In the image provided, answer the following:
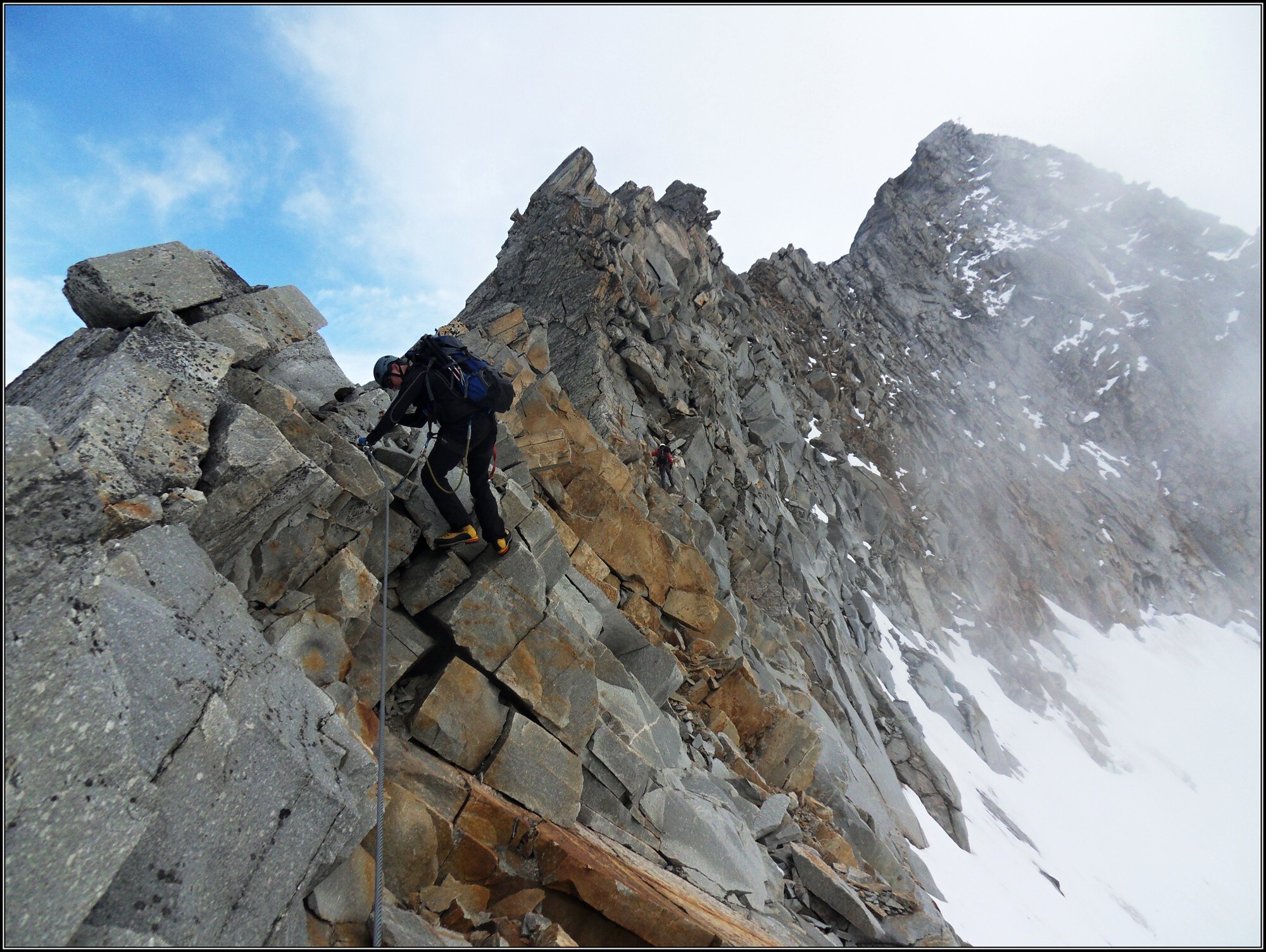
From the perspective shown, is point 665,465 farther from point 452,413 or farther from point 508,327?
point 452,413

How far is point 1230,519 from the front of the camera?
69.9 m

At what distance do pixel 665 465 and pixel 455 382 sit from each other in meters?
11.7

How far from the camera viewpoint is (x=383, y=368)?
777 centimetres

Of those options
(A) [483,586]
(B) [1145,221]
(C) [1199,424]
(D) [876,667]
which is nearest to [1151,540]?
(C) [1199,424]

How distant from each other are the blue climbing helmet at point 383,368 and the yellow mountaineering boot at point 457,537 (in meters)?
2.10

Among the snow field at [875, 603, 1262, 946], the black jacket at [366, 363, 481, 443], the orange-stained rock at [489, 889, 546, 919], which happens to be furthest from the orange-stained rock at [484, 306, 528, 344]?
the snow field at [875, 603, 1262, 946]

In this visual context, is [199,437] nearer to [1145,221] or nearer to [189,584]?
[189,584]

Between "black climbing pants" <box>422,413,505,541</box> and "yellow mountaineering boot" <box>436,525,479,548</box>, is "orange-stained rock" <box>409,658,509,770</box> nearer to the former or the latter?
"yellow mountaineering boot" <box>436,525,479,548</box>

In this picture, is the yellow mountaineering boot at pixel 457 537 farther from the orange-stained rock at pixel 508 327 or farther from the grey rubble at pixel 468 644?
the orange-stained rock at pixel 508 327

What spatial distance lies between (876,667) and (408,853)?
26289 mm

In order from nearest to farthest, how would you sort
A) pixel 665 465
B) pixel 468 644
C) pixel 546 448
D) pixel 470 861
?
pixel 470 861 < pixel 468 644 < pixel 546 448 < pixel 665 465

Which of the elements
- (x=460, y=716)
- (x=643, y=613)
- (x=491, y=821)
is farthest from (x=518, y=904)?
(x=643, y=613)

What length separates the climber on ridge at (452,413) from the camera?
7.75 m

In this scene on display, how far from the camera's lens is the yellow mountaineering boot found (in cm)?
800
